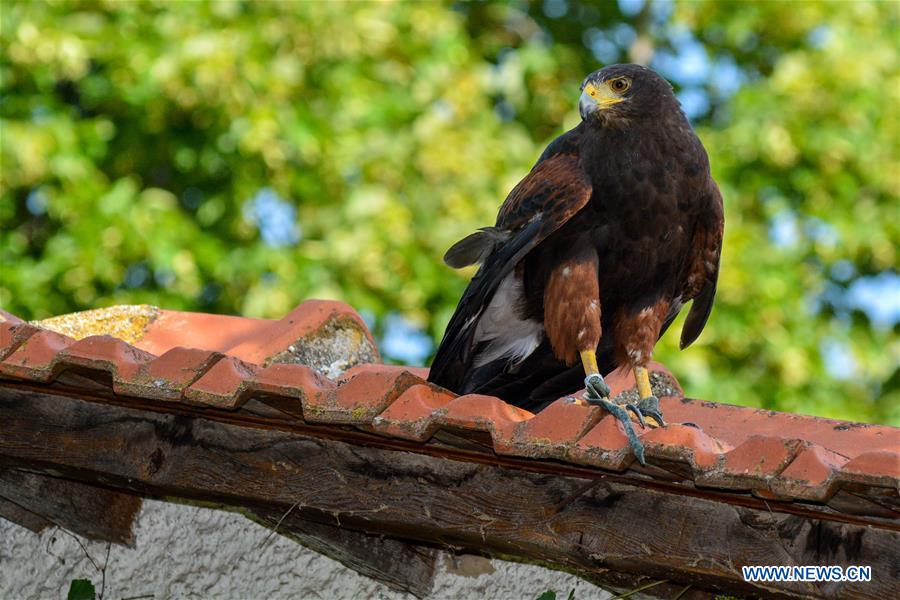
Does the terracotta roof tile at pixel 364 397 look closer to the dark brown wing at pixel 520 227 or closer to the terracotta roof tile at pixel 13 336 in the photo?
the terracotta roof tile at pixel 13 336

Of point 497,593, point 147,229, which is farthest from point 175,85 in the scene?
point 497,593

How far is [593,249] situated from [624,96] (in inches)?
19.6

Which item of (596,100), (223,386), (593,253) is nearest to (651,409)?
(593,253)

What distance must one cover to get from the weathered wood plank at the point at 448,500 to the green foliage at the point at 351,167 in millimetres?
6238

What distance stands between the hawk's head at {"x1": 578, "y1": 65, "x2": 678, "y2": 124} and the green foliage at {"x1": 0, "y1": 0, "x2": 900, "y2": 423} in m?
5.77

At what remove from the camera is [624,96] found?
4121 millimetres

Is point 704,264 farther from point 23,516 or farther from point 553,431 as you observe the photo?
point 23,516

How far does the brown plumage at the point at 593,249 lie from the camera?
3.95 meters

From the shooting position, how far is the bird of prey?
12.9 ft

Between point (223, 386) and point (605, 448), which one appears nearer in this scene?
point (605, 448)

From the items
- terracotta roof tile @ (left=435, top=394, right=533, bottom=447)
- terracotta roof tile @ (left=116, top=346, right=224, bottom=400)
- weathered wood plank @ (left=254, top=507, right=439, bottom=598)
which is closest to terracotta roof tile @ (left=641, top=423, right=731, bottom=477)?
terracotta roof tile @ (left=435, top=394, right=533, bottom=447)

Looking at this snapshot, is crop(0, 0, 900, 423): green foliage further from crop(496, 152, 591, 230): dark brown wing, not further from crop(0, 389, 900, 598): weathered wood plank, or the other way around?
crop(0, 389, 900, 598): weathered wood plank

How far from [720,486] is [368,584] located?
121 centimetres

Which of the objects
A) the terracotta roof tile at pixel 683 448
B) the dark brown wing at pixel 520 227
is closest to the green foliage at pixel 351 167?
the dark brown wing at pixel 520 227
